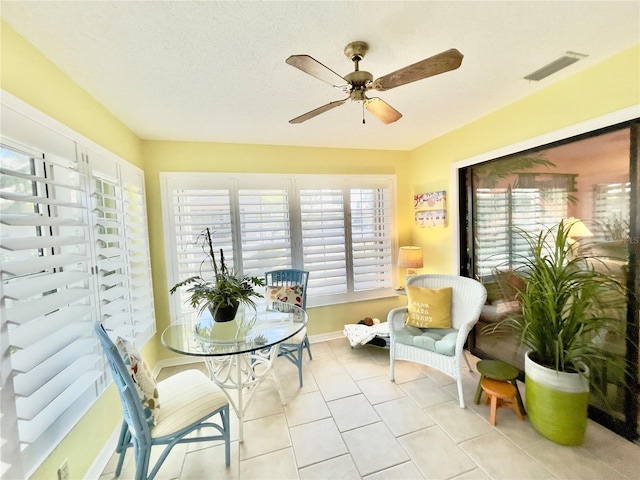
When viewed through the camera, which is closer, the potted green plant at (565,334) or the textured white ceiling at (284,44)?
the textured white ceiling at (284,44)

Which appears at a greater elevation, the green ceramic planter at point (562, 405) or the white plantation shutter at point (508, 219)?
the white plantation shutter at point (508, 219)

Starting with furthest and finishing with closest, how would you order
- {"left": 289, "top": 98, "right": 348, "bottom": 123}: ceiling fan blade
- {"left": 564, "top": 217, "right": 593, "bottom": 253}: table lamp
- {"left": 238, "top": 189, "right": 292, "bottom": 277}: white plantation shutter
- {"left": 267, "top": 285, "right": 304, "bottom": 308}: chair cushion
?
{"left": 238, "top": 189, "right": 292, "bottom": 277}: white plantation shutter, {"left": 267, "top": 285, "right": 304, "bottom": 308}: chair cushion, {"left": 564, "top": 217, "right": 593, "bottom": 253}: table lamp, {"left": 289, "top": 98, "right": 348, "bottom": 123}: ceiling fan blade

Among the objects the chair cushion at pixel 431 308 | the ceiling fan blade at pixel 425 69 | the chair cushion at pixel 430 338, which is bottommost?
the chair cushion at pixel 430 338

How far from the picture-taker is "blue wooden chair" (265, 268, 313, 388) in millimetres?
2484

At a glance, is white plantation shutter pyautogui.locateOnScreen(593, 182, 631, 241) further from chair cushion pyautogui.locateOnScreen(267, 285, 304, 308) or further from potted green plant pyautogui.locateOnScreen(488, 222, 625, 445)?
chair cushion pyautogui.locateOnScreen(267, 285, 304, 308)

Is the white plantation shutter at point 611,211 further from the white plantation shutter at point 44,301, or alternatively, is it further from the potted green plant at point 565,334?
the white plantation shutter at point 44,301

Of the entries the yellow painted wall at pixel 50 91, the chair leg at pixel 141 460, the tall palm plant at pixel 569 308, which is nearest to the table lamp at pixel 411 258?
the tall palm plant at pixel 569 308

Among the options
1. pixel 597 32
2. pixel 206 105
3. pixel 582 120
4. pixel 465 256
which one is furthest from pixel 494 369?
pixel 206 105

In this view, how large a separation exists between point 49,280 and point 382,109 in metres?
2.03

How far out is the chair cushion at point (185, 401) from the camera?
144 centimetres

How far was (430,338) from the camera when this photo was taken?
91.5 inches

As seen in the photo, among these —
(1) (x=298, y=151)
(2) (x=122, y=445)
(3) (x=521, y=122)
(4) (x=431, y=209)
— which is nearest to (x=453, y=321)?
(4) (x=431, y=209)

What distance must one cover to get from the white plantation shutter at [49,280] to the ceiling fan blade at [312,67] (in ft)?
4.13

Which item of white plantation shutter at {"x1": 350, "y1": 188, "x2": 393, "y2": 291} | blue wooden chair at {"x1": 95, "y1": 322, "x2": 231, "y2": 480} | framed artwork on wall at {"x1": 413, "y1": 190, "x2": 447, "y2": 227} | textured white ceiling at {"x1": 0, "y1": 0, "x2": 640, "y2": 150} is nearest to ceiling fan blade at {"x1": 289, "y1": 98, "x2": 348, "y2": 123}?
textured white ceiling at {"x1": 0, "y1": 0, "x2": 640, "y2": 150}
